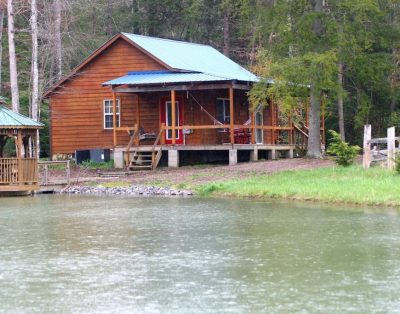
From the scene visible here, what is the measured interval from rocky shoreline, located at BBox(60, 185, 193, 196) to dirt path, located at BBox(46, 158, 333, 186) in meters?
0.87

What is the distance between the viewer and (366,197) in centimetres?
2194

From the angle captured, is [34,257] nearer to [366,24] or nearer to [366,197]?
[366,197]

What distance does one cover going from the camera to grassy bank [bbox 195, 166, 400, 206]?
22.1m

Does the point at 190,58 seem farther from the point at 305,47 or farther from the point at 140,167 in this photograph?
the point at 305,47

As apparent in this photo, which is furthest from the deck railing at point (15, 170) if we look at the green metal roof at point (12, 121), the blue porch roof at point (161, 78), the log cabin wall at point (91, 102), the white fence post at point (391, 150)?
the white fence post at point (391, 150)

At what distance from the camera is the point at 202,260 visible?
13891mm

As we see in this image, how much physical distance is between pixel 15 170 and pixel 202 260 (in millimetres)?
15918

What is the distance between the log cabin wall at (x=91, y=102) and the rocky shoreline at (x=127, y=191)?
26.3 ft

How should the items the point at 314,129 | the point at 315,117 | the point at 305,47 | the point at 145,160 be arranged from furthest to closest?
the point at 145,160 → the point at 314,129 → the point at 315,117 → the point at 305,47

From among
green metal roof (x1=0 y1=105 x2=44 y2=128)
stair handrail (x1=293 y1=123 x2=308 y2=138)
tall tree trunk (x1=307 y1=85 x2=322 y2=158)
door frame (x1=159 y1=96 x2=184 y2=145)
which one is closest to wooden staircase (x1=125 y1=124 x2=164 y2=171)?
door frame (x1=159 y1=96 x2=184 y2=145)

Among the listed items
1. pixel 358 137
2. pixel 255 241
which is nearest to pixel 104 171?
pixel 358 137

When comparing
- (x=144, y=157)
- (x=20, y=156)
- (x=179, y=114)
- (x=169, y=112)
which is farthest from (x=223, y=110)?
(x=20, y=156)

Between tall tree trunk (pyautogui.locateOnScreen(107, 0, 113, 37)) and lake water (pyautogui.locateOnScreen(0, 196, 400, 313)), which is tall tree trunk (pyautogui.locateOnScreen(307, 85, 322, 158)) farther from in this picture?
tall tree trunk (pyautogui.locateOnScreen(107, 0, 113, 37))

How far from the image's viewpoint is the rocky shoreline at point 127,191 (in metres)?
27.3
